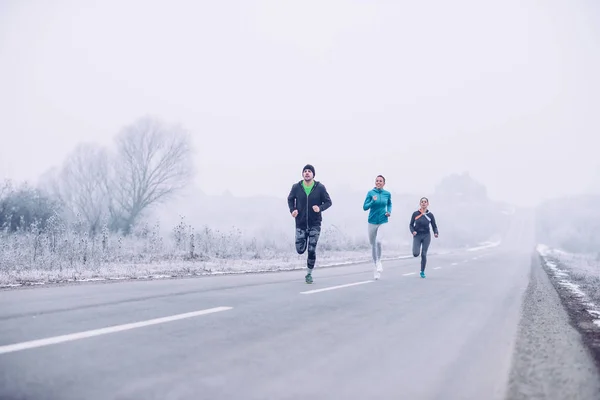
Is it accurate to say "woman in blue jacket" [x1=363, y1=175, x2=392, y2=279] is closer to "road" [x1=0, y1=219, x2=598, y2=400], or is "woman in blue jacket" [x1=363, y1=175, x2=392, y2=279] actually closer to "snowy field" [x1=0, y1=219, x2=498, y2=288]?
"snowy field" [x1=0, y1=219, x2=498, y2=288]

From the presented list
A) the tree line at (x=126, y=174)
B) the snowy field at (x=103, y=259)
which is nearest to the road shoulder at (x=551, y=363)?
the snowy field at (x=103, y=259)

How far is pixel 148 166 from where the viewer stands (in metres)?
29.0

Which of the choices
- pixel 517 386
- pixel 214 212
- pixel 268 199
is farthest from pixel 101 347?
pixel 268 199

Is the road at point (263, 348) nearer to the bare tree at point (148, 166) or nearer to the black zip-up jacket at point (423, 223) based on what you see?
the black zip-up jacket at point (423, 223)

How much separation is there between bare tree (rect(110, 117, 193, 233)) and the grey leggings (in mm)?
20134

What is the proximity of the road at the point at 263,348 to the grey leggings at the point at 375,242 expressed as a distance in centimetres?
409

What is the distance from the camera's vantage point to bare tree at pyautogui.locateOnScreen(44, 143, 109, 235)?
27219mm

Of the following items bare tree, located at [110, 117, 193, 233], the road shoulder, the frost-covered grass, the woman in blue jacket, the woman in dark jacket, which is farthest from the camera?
bare tree, located at [110, 117, 193, 233]

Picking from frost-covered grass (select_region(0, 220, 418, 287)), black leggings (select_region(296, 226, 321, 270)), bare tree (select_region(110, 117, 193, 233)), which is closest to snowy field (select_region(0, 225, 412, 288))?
frost-covered grass (select_region(0, 220, 418, 287))

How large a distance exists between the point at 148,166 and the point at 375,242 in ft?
70.6

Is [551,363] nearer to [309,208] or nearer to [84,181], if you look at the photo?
[309,208]

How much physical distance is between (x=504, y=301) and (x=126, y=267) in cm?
798

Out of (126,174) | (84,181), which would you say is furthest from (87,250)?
(126,174)

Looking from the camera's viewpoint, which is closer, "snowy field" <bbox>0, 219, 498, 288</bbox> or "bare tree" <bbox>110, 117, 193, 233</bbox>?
"snowy field" <bbox>0, 219, 498, 288</bbox>
